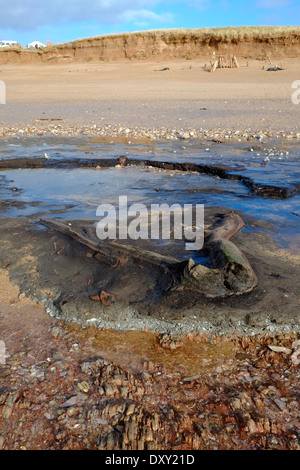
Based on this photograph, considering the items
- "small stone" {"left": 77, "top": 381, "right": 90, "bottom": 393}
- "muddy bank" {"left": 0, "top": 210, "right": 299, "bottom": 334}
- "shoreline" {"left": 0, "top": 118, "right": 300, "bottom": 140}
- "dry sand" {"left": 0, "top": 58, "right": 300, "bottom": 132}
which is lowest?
"small stone" {"left": 77, "top": 381, "right": 90, "bottom": 393}

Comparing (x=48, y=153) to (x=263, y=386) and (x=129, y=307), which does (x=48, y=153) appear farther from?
(x=263, y=386)

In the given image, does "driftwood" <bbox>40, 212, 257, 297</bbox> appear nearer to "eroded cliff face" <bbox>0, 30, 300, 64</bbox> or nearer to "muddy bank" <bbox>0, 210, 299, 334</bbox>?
"muddy bank" <bbox>0, 210, 299, 334</bbox>

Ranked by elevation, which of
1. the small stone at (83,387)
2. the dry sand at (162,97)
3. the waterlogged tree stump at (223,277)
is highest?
the dry sand at (162,97)

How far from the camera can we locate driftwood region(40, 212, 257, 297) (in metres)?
2.46

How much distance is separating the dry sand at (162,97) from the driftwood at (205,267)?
6471 millimetres

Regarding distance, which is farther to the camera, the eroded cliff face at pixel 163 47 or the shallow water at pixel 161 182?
the eroded cliff face at pixel 163 47

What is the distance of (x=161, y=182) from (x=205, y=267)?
2876 mm

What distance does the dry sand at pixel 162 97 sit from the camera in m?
10.2

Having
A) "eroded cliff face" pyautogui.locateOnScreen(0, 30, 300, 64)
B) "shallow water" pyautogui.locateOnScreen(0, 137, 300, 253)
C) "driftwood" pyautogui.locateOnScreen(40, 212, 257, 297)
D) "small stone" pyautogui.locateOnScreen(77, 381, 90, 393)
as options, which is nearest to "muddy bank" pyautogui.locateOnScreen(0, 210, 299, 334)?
"driftwood" pyautogui.locateOnScreen(40, 212, 257, 297)

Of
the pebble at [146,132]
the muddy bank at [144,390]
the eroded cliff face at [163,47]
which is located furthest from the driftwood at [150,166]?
the eroded cliff face at [163,47]

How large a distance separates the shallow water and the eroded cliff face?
69.9 ft

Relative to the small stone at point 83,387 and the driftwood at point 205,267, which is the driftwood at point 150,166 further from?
the small stone at point 83,387

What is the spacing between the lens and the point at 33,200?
4625 millimetres

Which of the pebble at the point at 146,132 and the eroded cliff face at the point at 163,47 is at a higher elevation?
the eroded cliff face at the point at 163,47
